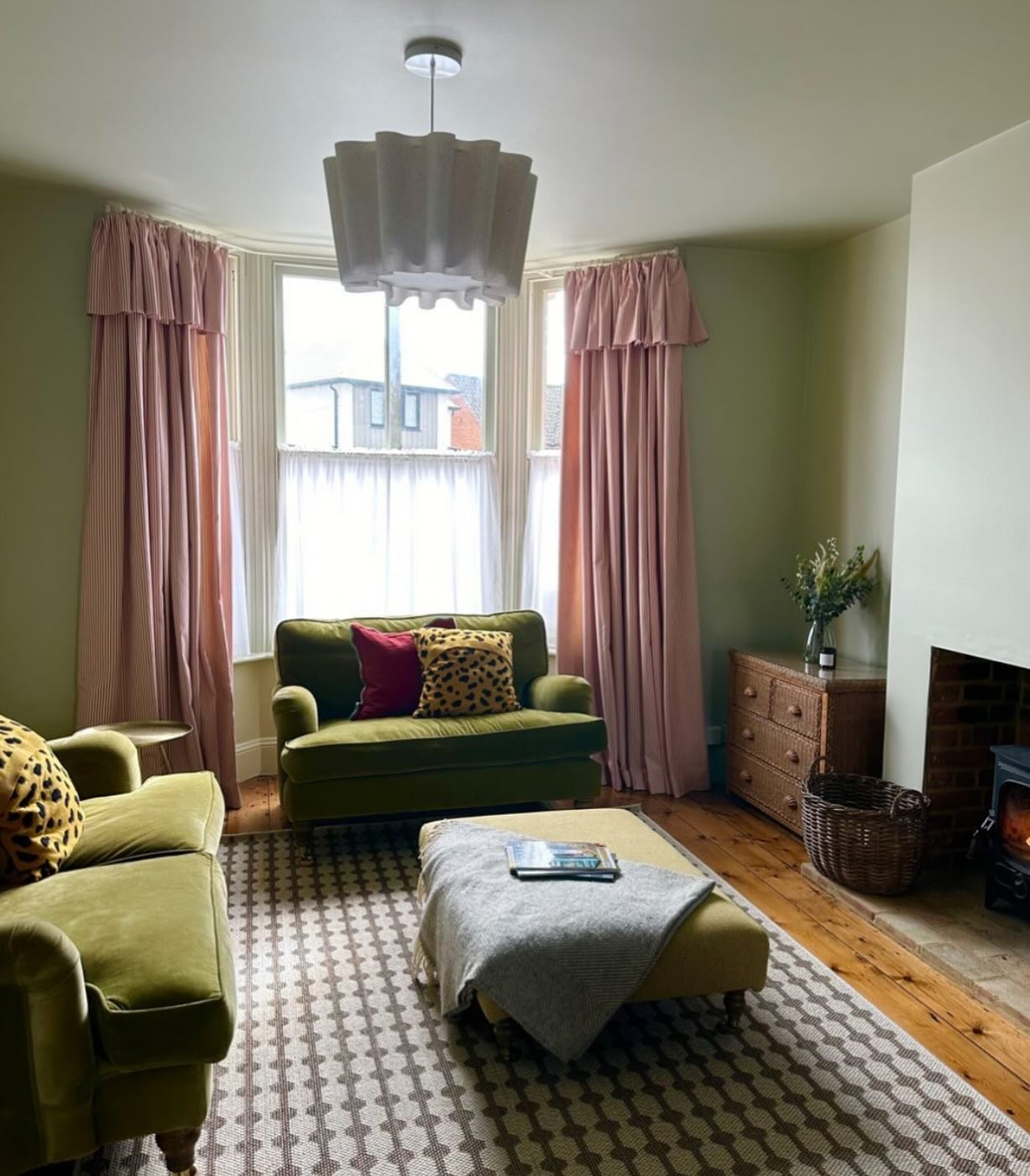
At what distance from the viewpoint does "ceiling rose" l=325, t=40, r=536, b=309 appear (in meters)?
2.10

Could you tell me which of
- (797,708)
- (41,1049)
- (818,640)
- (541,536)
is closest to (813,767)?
(797,708)

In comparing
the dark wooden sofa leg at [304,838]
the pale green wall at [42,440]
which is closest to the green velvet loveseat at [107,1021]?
the dark wooden sofa leg at [304,838]

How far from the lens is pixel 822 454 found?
4.31m

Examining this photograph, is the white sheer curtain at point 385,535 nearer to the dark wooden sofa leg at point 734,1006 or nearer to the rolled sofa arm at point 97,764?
the rolled sofa arm at point 97,764

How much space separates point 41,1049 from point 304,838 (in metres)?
1.85

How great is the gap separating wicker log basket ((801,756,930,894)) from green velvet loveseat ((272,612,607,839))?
92cm

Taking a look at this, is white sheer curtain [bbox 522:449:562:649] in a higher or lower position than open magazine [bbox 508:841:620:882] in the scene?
higher

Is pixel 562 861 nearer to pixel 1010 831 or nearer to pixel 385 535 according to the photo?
pixel 1010 831

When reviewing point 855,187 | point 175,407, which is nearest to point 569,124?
point 855,187

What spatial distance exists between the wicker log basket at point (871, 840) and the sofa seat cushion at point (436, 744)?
36.1 inches

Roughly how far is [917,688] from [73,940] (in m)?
2.77

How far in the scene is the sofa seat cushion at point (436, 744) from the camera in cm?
335

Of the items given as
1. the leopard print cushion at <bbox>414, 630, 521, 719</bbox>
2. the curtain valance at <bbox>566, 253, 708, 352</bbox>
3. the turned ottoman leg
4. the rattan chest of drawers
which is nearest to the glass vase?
the rattan chest of drawers

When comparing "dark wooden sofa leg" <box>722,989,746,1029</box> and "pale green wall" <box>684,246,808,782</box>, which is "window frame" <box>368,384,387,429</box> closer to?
"pale green wall" <box>684,246,808,782</box>
